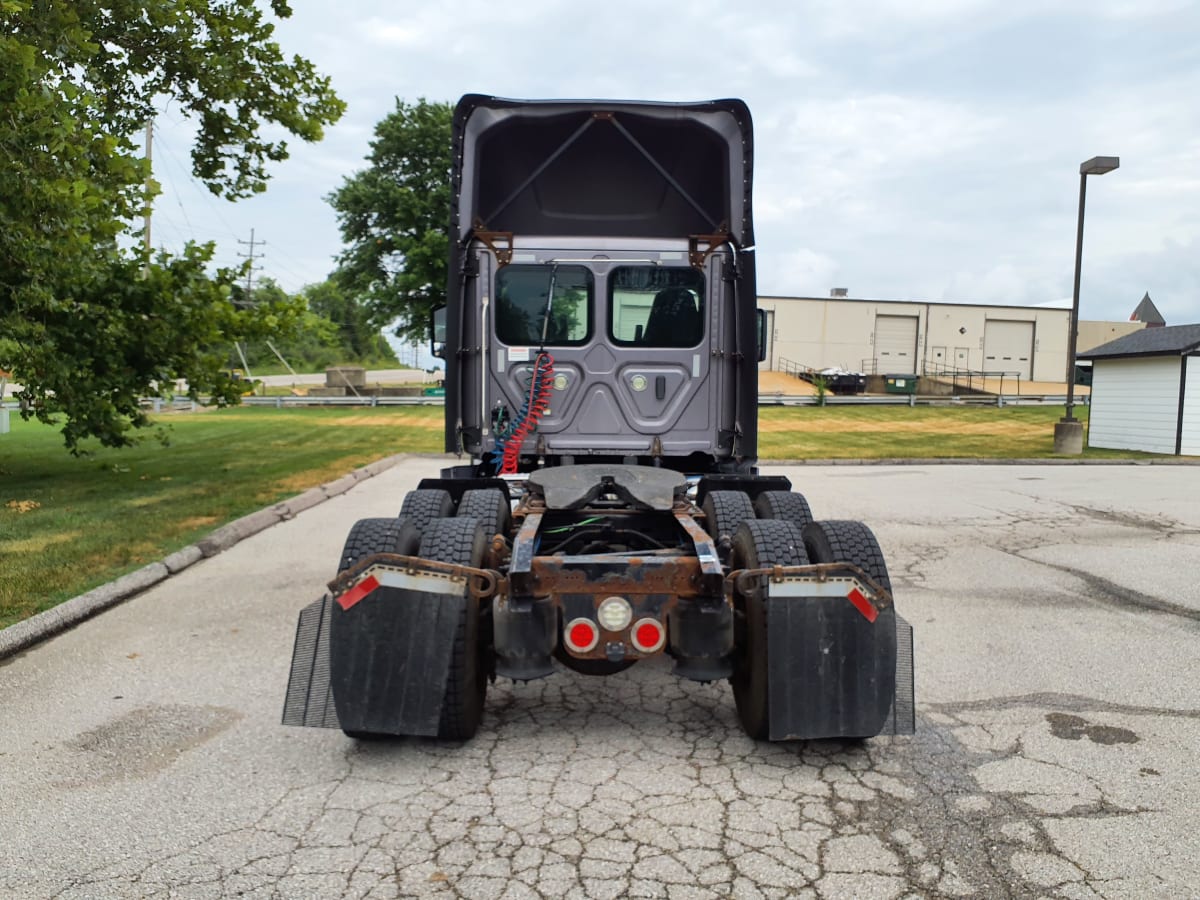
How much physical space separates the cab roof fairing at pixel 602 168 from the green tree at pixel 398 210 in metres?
33.7

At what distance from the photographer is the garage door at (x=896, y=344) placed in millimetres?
56094

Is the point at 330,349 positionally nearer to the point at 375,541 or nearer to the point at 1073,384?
the point at 1073,384

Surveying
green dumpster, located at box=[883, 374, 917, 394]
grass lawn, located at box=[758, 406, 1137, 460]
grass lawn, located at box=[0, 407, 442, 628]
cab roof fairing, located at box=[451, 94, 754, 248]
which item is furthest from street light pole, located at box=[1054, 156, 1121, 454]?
green dumpster, located at box=[883, 374, 917, 394]

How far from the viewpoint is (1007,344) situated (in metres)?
58.7

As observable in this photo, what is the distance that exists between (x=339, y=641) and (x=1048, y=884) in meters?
2.68

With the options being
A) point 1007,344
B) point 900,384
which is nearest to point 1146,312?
point 1007,344

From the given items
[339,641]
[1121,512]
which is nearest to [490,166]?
[339,641]

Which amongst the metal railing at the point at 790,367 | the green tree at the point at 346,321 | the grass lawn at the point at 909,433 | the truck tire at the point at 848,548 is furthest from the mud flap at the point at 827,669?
the green tree at the point at 346,321

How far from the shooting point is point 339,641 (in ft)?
12.5

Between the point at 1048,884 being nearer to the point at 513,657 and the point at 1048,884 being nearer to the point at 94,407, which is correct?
the point at 513,657

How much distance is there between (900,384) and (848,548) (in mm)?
42175

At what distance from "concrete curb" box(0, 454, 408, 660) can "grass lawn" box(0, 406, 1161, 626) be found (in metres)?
0.16

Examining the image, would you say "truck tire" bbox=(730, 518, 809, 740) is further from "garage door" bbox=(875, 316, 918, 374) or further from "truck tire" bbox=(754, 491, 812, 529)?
"garage door" bbox=(875, 316, 918, 374)

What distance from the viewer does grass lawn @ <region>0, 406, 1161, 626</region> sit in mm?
8031
